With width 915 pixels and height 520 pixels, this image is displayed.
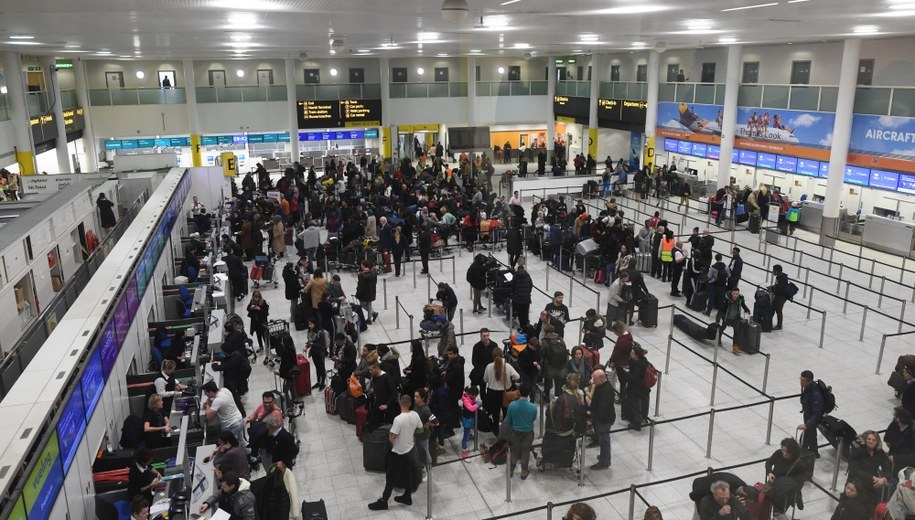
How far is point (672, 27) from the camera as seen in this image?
1591 centimetres

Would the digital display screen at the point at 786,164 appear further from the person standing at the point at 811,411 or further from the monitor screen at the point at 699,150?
the person standing at the point at 811,411

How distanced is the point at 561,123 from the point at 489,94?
6321mm

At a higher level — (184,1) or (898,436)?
(184,1)

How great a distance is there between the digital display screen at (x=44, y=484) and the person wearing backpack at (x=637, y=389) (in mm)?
6746

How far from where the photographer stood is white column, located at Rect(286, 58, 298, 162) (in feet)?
118

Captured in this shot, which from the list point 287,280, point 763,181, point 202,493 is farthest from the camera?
point 763,181

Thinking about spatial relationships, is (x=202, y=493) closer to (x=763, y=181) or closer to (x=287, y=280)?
(x=287, y=280)

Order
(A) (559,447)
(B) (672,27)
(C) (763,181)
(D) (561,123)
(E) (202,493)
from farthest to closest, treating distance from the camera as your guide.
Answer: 1. (D) (561,123)
2. (C) (763,181)
3. (B) (672,27)
4. (A) (559,447)
5. (E) (202,493)

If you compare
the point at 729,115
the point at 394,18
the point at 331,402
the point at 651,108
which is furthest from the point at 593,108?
the point at 331,402

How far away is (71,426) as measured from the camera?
705cm

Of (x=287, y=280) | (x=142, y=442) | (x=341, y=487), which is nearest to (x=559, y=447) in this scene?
(x=341, y=487)

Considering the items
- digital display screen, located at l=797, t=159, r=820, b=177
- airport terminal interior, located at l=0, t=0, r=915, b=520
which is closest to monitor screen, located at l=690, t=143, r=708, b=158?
airport terminal interior, located at l=0, t=0, r=915, b=520

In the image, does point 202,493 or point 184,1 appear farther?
point 184,1

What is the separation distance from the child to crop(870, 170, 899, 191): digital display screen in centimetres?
1807
